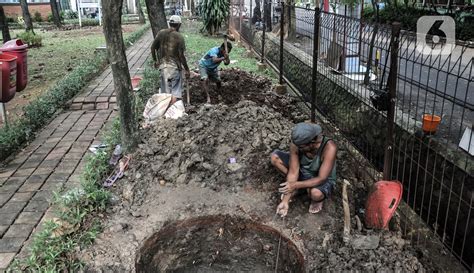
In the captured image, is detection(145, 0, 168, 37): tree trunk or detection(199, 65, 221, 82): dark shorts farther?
detection(145, 0, 168, 37): tree trunk

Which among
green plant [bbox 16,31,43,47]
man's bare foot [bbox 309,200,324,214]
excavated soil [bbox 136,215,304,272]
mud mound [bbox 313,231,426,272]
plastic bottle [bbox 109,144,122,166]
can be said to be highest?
green plant [bbox 16,31,43,47]

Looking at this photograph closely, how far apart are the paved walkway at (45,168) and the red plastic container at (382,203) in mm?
3110

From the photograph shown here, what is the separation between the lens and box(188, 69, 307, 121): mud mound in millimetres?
7650

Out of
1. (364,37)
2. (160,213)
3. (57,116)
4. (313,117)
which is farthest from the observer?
(57,116)

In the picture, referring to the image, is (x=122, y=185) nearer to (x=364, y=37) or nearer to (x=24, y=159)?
(x=24, y=159)

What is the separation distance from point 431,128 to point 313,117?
2.09 meters

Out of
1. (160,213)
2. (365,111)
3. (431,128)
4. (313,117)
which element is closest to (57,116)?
(160,213)

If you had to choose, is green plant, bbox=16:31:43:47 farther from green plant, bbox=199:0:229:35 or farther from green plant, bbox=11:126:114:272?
green plant, bbox=11:126:114:272

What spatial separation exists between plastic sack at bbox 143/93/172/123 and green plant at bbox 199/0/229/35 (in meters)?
12.6

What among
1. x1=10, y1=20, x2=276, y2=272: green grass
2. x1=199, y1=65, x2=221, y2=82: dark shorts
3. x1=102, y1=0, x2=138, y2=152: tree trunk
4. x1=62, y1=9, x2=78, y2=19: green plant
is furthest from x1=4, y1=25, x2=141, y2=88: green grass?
x1=62, y1=9, x2=78, y2=19: green plant

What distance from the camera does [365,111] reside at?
16.8 feet

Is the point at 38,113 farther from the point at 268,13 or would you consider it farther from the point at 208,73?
the point at 268,13

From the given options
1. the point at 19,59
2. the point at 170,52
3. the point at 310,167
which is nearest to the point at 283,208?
the point at 310,167

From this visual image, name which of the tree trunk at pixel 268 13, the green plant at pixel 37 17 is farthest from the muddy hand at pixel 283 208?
the green plant at pixel 37 17
